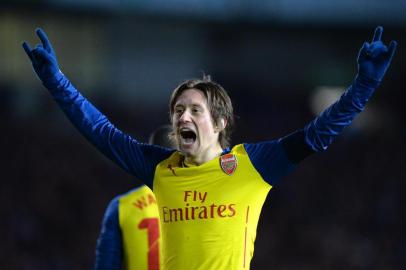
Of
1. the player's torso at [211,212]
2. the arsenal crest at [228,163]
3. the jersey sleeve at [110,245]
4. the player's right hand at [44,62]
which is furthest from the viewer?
the jersey sleeve at [110,245]

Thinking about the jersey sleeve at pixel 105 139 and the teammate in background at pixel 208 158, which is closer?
the teammate in background at pixel 208 158

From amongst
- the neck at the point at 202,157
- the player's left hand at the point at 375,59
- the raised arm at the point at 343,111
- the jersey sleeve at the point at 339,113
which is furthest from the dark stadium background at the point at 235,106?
the player's left hand at the point at 375,59

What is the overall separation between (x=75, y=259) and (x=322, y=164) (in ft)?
15.9

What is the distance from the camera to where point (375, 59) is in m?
2.92

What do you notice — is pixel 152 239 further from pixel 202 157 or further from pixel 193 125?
pixel 193 125

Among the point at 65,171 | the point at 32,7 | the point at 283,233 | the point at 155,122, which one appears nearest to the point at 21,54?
the point at 32,7

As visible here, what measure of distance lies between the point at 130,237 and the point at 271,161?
1.15m

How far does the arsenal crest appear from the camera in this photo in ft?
10.2

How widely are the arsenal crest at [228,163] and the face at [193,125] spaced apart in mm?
92

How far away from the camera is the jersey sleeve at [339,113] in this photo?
2863 mm

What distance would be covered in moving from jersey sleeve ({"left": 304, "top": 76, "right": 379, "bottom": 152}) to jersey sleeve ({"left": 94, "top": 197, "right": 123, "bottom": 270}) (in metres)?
1.39

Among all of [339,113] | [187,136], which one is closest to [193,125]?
[187,136]

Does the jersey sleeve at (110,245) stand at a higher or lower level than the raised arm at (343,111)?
lower

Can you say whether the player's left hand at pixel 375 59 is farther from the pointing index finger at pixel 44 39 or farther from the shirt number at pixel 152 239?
the shirt number at pixel 152 239
